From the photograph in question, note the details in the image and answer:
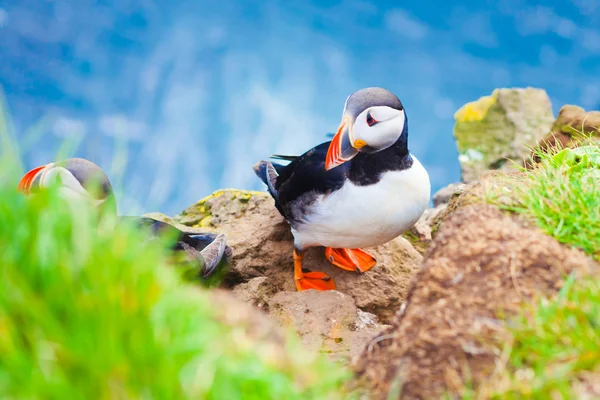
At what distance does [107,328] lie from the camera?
1.55m

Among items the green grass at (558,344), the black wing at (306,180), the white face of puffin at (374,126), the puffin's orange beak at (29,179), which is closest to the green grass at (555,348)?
the green grass at (558,344)

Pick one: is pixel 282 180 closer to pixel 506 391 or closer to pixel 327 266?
pixel 327 266

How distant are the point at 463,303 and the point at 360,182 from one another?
2.25m

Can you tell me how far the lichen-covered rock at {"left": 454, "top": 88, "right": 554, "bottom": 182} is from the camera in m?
10.6

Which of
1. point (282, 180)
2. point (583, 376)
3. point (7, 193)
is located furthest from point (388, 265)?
point (7, 193)

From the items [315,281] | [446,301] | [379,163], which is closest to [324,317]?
[315,281]

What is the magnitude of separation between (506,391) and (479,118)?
971 cm

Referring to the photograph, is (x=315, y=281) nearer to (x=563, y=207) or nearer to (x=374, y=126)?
(x=374, y=126)

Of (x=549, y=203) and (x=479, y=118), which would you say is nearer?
(x=549, y=203)

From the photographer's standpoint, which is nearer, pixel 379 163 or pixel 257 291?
pixel 379 163

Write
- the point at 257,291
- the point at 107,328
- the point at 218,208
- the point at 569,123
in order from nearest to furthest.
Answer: the point at 107,328
the point at 257,291
the point at 218,208
the point at 569,123

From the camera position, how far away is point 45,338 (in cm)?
157

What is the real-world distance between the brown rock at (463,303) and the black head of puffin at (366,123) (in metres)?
1.65

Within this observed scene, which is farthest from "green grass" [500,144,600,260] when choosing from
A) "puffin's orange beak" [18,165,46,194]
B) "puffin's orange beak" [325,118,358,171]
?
"puffin's orange beak" [18,165,46,194]
